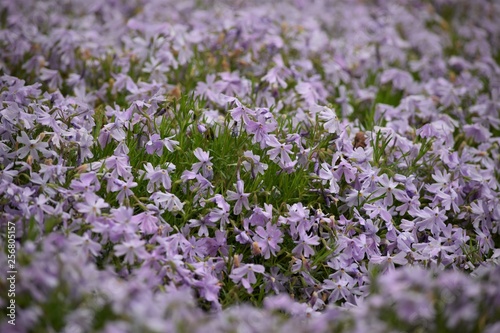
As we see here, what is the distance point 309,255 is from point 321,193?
0.35 meters

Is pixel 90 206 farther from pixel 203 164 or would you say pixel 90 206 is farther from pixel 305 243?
pixel 305 243

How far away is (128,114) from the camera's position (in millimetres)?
3232

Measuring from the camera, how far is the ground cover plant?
2049 mm

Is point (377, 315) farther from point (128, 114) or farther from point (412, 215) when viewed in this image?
A: point (128, 114)

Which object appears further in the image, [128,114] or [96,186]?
[128,114]

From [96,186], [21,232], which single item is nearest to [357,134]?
[96,186]

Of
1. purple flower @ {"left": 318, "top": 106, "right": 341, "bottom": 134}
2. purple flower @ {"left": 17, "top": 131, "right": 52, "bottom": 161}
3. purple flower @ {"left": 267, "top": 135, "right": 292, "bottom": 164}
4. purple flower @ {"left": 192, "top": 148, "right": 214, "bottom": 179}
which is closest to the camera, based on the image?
purple flower @ {"left": 17, "top": 131, "right": 52, "bottom": 161}

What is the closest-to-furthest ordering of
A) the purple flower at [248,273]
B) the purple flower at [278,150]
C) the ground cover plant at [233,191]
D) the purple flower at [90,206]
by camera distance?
1. the ground cover plant at [233,191]
2. the purple flower at [90,206]
3. the purple flower at [248,273]
4. the purple flower at [278,150]

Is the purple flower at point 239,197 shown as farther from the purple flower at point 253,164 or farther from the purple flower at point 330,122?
the purple flower at point 330,122

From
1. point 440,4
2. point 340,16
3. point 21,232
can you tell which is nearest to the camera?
point 21,232

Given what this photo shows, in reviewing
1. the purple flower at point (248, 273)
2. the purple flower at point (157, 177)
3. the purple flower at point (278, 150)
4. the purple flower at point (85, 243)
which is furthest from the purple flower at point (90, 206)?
the purple flower at point (278, 150)

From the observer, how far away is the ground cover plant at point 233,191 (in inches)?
80.7

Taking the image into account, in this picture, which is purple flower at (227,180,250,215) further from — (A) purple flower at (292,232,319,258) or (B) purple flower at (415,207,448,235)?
(B) purple flower at (415,207,448,235)

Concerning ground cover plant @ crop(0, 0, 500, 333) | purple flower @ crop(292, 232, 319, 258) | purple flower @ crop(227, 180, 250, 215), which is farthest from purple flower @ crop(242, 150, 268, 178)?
purple flower @ crop(292, 232, 319, 258)
